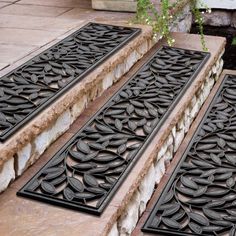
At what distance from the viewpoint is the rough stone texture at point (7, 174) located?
7.02 feet

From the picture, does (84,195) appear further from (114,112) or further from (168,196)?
(114,112)

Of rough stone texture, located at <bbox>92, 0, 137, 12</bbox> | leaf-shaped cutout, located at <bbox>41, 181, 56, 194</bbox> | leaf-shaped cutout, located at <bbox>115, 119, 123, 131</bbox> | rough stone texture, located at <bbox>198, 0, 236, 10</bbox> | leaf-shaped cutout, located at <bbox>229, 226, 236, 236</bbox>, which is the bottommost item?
leaf-shaped cutout, located at <bbox>229, 226, 236, 236</bbox>

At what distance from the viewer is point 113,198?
83.3 inches

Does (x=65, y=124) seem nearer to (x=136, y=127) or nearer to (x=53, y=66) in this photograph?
(x=136, y=127)

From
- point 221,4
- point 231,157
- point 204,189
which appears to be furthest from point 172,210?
point 221,4

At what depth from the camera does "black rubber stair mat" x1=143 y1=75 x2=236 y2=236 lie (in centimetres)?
207

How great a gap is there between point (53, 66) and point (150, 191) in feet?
3.42

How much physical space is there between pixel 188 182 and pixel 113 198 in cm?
39

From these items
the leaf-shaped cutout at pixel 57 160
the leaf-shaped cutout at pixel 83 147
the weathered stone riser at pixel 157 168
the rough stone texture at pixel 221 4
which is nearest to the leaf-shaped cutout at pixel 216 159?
the weathered stone riser at pixel 157 168

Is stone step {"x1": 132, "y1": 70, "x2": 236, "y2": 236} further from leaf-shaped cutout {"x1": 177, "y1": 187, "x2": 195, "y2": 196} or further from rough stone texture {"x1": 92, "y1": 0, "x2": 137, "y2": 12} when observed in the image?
rough stone texture {"x1": 92, "y1": 0, "x2": 137, "y2": 12}

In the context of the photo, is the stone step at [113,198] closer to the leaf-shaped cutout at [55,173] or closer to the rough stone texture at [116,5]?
the leaf-shaped cutout at [55,173]

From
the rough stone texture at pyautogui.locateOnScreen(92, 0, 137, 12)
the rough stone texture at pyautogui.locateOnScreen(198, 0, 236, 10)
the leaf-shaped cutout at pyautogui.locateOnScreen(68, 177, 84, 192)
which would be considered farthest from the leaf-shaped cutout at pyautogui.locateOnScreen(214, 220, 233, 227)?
the rough stone texture at pyautogui.locateOnScreen(198, 0, 236, 10)

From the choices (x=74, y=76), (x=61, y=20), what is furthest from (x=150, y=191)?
(x=61, y=20)

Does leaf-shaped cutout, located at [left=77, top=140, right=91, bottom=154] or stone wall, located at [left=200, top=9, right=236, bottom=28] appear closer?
leaf-shaped cutout, located at [left=77, top=140, right=91, bottom=154]
